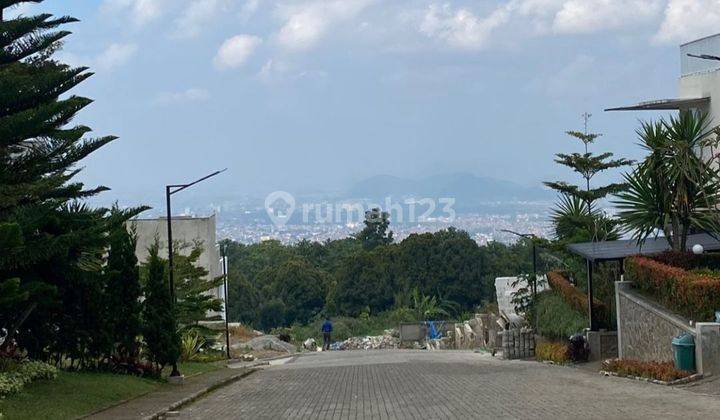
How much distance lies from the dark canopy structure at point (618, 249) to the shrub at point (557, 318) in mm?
1446

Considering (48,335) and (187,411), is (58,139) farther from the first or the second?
(187,411)

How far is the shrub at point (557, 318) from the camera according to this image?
106 feet

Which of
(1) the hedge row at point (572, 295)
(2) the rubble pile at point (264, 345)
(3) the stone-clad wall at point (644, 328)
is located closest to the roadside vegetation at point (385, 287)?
(2) the rubble pile at point (264, 345)

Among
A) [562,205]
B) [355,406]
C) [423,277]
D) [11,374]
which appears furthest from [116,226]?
[423,277]

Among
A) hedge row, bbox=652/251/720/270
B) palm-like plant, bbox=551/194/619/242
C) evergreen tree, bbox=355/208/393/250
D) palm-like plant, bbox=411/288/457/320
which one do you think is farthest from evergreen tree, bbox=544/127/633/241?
evergreen tree, bbox=355/208/393/250

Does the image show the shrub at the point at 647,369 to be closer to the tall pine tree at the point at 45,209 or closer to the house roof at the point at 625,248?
the house roof at the point at 625,248

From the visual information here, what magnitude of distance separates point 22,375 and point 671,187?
15.5 meters

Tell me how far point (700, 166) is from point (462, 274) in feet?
207

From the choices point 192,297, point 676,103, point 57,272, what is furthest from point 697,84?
point 57,272

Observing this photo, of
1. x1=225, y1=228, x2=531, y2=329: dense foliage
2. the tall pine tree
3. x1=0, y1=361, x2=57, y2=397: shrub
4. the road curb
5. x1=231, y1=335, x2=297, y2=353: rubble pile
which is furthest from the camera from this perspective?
x1=225, y1=228, x2=531, y2=329: dense foliage

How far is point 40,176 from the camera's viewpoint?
876 inches

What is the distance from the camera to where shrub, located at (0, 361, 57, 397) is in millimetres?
18734

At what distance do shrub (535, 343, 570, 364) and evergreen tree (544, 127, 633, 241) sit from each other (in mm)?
4715

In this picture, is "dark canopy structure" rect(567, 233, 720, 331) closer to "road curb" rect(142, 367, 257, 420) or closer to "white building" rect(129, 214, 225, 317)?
"road curb" rect(142, 367, 257, 420)
